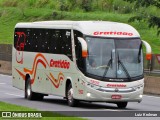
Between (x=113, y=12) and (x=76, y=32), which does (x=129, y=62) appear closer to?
(x=76, y=32)

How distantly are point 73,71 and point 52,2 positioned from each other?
62.5 metres

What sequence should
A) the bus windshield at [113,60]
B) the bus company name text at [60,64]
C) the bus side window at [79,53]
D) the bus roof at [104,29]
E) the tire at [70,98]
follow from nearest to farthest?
the bus windshield at [113,60] < the bus side window at [79,53] < the bus roof at [104,29] < the tire at [70,98] < the bus company name text at [60,64]

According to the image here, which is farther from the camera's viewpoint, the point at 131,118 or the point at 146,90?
the point at 146,90

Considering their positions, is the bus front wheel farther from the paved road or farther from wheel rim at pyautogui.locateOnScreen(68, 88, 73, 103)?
wheel rim at pyautogui.locateOnScreen(68, 88, 73, 103)

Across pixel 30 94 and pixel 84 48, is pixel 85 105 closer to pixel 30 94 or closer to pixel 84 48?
pixel 84 48

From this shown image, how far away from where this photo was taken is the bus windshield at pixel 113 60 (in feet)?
88.9

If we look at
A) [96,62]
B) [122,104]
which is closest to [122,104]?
[122,104]

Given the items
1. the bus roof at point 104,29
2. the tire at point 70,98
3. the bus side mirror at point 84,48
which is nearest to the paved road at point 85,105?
the tire at point 70,98

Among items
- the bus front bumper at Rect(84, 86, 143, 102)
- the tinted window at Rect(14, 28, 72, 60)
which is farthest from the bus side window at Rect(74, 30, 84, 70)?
the bus front bumper at Rect(84, 86, 143, 102)

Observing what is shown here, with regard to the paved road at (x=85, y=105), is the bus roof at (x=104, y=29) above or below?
above

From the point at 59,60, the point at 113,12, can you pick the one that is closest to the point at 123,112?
the point at 59,60

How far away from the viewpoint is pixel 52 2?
90.1 metres

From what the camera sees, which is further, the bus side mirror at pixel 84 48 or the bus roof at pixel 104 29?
the bus roof at pixel 104 29

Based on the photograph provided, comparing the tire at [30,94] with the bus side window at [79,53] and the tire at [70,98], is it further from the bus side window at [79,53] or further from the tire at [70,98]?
the bus side window at [79,53]
